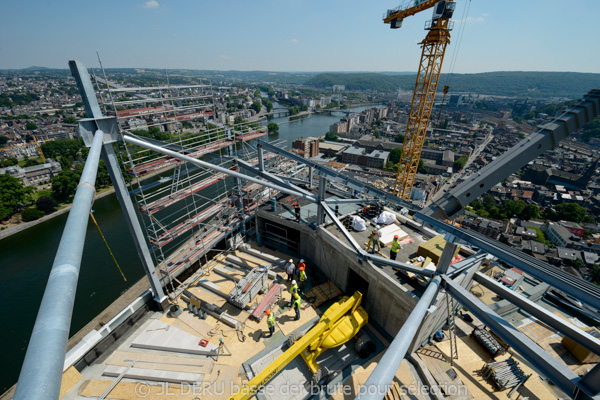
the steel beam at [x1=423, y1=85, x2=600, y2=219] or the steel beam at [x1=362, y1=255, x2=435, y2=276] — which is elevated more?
the steel beam at [x1=423, y1=85, x2=600, y2=219]

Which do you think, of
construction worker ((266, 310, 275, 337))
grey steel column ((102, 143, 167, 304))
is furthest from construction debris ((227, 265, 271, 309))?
grey steel column ((102, 143, 167, 304))

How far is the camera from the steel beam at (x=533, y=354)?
629cm

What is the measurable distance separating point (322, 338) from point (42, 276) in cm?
3698

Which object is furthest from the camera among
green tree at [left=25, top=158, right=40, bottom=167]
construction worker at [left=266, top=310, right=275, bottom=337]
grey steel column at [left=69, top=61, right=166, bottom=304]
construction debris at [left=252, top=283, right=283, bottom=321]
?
green tree at [left=25, top=158, right=40, bottom=167]

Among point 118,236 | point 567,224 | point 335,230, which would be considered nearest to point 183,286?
point 335,230

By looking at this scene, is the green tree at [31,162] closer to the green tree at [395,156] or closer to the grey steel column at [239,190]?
the grey steel column at [239,190]

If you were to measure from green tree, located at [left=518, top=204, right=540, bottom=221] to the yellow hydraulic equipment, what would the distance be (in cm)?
6622

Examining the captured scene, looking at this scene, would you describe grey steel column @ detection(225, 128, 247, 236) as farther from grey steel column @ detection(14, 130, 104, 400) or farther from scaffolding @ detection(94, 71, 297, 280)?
grey steel column @ detection(14, 130, 104, 400)

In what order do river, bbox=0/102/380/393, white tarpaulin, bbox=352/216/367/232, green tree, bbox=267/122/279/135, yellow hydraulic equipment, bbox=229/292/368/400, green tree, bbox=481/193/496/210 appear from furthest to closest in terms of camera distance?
green tree, bbox=267/122/279/135, green tree, bbox=481/193/496/210, river, bbox=0/102/380/393, white tarpaulin, bbox=352/216/367/232, yellow hydraulic equipment, bbox=229/292/368/400

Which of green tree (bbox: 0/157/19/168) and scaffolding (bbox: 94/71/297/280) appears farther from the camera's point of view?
green tree (bbox: 0/157/19/168)

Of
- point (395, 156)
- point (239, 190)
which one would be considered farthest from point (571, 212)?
point (239, 190)

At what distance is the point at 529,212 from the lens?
184 feet

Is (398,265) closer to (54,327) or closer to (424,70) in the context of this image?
(54,327)

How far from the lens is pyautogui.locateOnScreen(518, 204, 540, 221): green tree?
55719 mm
